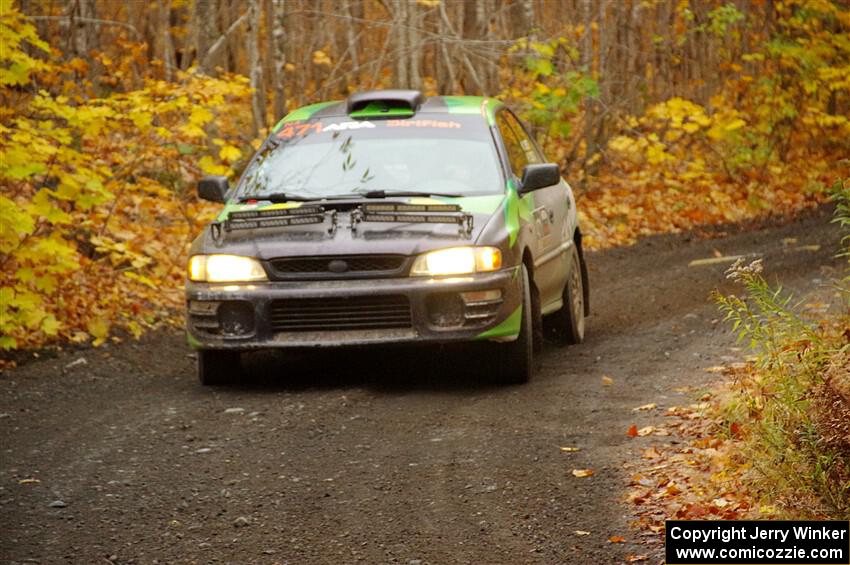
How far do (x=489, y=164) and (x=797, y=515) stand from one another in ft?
14.3

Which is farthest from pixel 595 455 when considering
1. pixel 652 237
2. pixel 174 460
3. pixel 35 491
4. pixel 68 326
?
pixel 652 237

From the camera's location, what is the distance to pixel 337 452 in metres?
6.50

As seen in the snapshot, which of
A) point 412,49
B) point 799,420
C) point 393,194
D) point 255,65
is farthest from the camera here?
point 255,65

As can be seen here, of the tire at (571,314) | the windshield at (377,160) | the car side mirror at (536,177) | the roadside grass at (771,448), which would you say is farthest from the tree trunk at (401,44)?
the roadside grass at (771,448)

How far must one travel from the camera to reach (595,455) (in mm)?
6285

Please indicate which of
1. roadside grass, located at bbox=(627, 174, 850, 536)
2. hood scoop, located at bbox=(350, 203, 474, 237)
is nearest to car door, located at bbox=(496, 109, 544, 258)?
hood scoop, located at bbox=(350, 203, 474, 237)

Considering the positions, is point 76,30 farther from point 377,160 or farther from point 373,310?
point 373,310

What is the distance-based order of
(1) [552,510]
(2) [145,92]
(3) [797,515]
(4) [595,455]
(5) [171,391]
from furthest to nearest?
1. (2) [145,92]
2. (5) [171,391]
3. (4) [595,455]
4. (1) [552,510]
5. (3) [797,515]

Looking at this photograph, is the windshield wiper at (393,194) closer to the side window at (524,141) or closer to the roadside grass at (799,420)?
the side window at (524,141)

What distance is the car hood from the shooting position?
7.71 metres

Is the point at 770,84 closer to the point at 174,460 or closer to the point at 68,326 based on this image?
the point at 68,326

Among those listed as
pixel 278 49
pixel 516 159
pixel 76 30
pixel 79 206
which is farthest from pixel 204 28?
pixel 516 159

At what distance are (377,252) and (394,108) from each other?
75.1 inches

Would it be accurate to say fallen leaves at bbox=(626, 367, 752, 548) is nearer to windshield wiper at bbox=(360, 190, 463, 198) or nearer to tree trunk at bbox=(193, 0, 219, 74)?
windshield wiper at bbox=(360, 190, 463, 198)
